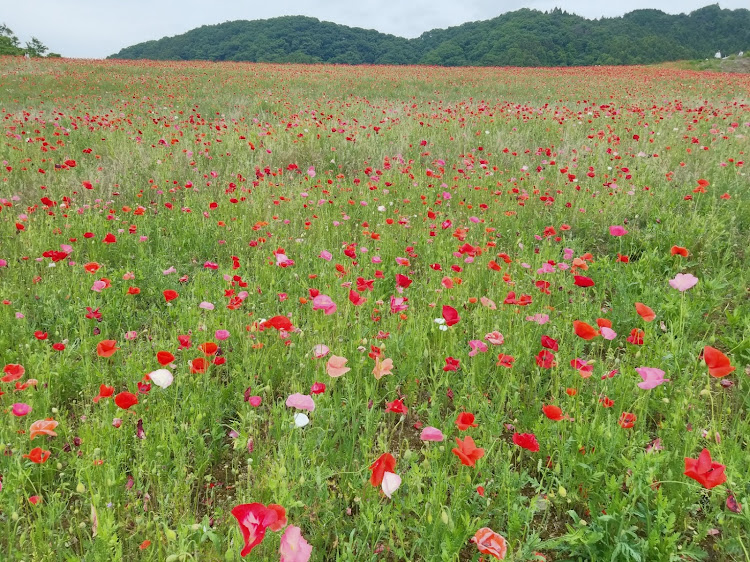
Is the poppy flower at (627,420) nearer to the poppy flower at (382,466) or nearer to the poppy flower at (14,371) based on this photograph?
the poppy flower at (382,466)

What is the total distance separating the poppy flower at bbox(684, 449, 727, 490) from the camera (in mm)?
1215

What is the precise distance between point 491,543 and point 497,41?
5740 cm

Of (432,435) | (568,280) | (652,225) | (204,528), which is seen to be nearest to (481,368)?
(432,435)

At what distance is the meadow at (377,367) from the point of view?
1.54 m

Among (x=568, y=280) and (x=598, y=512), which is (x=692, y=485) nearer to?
(x=598, y=512)

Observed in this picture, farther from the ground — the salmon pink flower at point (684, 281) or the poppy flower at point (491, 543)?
the salmon pink flower at point (684, 281)

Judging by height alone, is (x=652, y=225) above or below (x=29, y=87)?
below

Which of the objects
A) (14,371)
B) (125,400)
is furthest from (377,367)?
(14,371)

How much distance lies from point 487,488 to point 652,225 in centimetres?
326

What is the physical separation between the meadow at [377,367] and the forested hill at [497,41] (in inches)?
1861

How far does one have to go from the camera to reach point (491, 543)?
122 cm

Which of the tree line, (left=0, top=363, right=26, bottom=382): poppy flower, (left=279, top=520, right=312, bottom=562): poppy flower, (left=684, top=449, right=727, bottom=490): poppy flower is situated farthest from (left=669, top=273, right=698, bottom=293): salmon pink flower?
the tree line

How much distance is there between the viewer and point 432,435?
151 cm

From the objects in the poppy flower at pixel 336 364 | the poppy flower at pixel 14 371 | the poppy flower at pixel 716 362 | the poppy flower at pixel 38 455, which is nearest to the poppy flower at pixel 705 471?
the poppy flower at pixel 716 362
